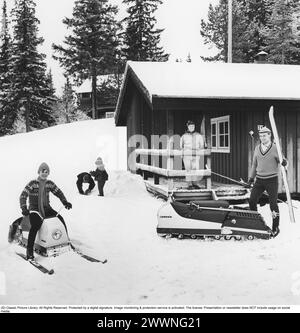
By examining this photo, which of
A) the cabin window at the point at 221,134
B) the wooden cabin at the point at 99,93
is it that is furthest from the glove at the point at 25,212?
the cabin window at the point at 221,134

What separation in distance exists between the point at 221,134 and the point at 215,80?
222 centimetres

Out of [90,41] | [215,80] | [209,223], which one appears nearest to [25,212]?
[209,223]

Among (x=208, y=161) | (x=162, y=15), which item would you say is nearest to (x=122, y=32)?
(x=162, y=15)

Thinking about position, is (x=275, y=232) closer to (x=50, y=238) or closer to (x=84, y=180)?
(x=50, y=238)

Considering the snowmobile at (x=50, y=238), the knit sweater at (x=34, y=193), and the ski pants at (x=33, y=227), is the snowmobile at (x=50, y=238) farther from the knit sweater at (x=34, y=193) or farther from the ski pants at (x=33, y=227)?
the knit sweater at (x=34, y=193)

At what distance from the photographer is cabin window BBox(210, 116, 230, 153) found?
30.0 feet

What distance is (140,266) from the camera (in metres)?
Answer: 4.27

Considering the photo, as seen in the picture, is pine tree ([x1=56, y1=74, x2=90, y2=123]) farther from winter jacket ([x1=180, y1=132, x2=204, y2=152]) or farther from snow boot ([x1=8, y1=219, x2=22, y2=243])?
snow boot ([x1=8, y1=219, x2=22, y2=243])

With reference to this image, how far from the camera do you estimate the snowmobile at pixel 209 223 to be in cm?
505

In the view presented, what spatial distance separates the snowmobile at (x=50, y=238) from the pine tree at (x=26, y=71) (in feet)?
6.70

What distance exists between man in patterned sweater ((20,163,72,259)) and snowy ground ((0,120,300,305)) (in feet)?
1.16
